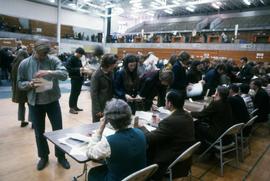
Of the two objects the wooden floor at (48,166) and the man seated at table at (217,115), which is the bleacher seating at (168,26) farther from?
the man seated at table at (217,115)

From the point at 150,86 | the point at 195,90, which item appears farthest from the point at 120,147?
the point at 195,90

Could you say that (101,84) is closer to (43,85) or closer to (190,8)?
(43,85)

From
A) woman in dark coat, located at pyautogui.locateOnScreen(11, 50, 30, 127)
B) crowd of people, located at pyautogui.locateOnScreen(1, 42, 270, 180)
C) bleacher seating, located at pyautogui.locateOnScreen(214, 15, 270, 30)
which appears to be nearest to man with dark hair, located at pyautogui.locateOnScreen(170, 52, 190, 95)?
crowd of people, located at pyautogui.locateOnScreen(1, 42, 270, 180)

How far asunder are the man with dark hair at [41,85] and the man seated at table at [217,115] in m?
1.77

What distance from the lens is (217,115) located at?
296cm

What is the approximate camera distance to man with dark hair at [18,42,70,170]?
2.47 meters

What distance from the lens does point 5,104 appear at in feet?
18.7

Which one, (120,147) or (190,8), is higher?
(190,8)

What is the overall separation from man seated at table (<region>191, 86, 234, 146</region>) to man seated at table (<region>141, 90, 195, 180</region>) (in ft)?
3.12

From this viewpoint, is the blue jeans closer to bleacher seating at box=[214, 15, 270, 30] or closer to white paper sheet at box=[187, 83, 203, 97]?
white paper sheet at box=[187, 83, 203, 97]

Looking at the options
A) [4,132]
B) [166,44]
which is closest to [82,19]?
[166,44]

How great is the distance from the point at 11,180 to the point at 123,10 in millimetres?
16844

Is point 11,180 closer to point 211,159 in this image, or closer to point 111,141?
point 111,141

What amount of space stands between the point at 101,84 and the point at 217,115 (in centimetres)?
155
